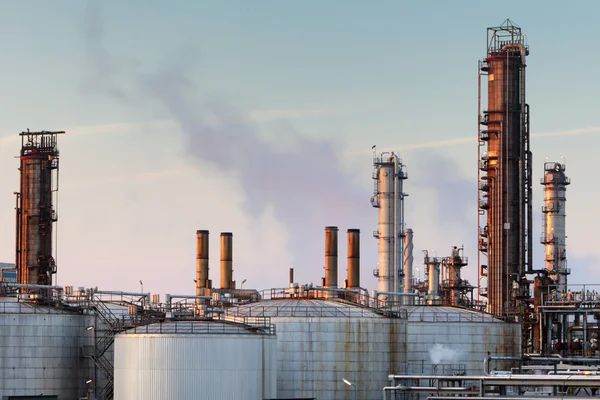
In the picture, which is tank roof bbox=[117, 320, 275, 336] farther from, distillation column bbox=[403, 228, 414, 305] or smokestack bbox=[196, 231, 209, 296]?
distillation column bbox=[403, 228, 414, 305]

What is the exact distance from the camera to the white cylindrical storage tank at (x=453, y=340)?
61500mm

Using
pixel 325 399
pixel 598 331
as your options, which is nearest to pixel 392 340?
pixel 325 399

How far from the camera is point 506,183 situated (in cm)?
7825

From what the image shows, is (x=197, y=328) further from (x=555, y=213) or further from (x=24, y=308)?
(x=555, y=213)

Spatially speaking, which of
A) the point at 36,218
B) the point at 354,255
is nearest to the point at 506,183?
the point at 354,255

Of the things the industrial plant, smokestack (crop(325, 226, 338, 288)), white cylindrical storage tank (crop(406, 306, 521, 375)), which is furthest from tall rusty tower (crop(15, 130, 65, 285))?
white cylindrical storage tank (crop(406, 306, 521, 375))

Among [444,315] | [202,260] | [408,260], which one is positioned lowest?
[444,315]

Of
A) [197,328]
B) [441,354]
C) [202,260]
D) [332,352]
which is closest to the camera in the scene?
[197,328]

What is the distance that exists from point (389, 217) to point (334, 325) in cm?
3283

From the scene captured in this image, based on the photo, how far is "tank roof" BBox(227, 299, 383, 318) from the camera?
57.6m

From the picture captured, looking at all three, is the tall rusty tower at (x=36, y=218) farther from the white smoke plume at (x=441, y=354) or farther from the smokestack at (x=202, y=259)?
the white smoke plume at (x=441, y=354)

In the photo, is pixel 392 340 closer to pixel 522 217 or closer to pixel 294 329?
pixel 294 329

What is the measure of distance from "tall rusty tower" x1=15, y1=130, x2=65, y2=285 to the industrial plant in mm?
108

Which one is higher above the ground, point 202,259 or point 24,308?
point 202,259
